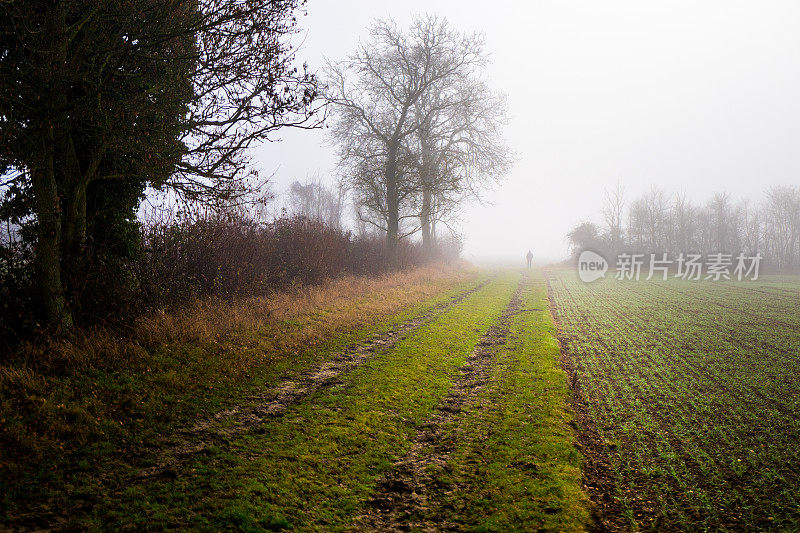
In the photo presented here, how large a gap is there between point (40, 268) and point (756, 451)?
11.3 meters

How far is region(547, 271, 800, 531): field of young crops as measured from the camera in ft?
13.2

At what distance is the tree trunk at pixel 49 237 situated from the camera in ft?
20.8

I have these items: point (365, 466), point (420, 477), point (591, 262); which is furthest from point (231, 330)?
point (591, 262)

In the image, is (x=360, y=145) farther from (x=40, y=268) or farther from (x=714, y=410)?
(x=714, y=410)

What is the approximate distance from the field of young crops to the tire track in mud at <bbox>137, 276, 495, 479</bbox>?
14.0 ft

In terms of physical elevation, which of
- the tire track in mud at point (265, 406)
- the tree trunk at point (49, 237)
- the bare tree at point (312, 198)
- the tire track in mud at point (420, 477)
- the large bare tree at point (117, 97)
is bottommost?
the tire track in mud at point (420, 477)

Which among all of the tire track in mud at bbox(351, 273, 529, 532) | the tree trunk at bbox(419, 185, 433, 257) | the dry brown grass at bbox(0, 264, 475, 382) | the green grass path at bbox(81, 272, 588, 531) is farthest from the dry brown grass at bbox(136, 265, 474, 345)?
the tree trunk at bbox(419, 185, 433, 257)

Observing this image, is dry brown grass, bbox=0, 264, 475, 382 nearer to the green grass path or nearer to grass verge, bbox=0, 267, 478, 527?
grass verge, bbox=0, 267, 478, 527

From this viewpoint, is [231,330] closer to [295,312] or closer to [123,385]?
[295,312]

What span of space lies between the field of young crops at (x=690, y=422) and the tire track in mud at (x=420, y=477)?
5.79ft

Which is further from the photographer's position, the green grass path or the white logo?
the white logo

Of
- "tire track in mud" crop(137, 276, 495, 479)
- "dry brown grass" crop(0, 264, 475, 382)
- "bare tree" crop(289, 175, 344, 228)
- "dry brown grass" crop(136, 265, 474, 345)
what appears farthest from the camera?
"bare tree" crop(289, 175, 344, 228)

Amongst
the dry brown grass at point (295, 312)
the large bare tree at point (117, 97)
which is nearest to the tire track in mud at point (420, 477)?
the dry brown grass at point (295, 312)

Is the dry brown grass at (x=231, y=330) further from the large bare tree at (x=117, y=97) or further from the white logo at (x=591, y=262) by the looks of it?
the white logo at (x=591, y=262)
